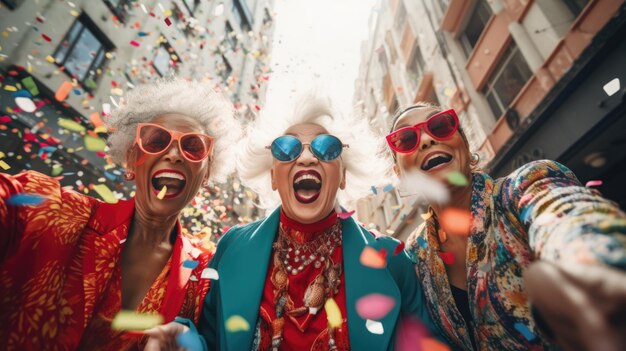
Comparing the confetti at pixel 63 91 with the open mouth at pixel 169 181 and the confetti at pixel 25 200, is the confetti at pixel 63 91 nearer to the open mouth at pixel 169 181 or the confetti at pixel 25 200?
the open mouth at pixel 169 181

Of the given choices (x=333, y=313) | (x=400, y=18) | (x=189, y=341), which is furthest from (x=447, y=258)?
(x=400, y=18)

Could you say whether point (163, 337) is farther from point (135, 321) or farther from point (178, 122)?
point (178, 122)

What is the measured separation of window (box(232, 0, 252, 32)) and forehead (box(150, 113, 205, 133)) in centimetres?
1707

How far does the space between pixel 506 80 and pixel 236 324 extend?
8.81 meters

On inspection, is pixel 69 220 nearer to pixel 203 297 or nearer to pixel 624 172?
pixel 203 297

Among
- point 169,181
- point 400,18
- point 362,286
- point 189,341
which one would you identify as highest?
point 400,18

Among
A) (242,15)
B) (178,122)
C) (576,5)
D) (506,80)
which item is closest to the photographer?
(178,122)

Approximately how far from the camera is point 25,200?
5.51 feet

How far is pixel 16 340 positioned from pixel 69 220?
68cm

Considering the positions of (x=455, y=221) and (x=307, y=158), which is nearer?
(x=455, y=221)

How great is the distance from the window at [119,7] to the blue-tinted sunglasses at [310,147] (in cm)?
999

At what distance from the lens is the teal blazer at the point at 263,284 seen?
191 cm

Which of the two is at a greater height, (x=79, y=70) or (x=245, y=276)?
(x=79, y=70)

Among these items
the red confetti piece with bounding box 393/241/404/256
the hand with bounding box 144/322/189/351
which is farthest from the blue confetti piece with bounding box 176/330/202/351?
the red confetti piece with bounding box 393/241/404/256
